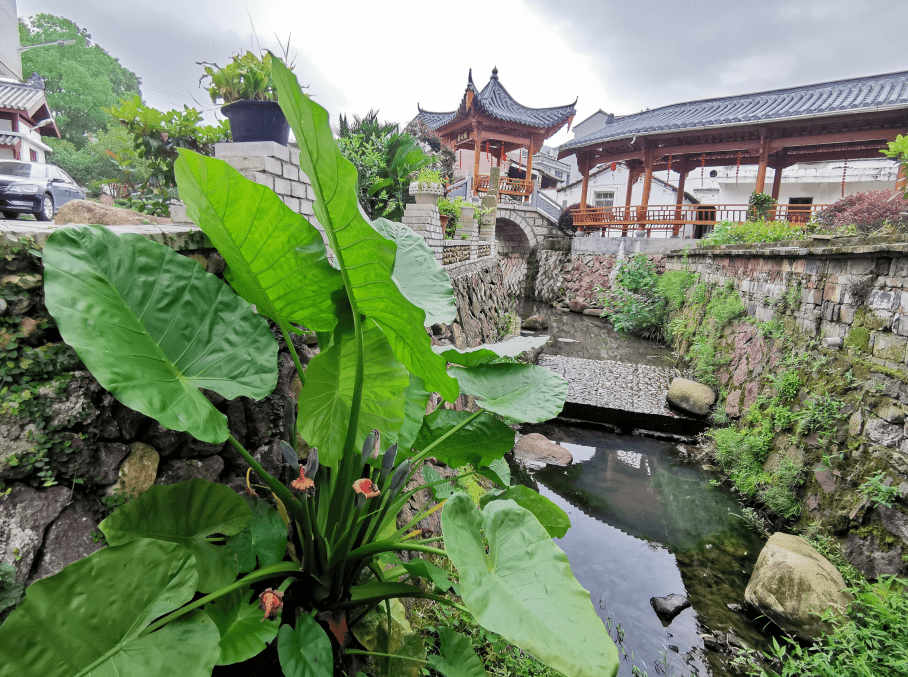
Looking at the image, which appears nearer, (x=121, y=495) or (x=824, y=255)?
(x=121, y=495)

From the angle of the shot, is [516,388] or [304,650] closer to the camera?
[304,650]

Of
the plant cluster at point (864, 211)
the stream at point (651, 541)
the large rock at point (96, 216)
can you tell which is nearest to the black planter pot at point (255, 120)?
the large rock at point (96, 216)

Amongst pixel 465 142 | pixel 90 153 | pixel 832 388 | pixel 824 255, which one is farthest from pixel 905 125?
pixel 90 153

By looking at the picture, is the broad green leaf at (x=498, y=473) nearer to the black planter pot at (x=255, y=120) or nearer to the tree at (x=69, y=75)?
the black planter pot at (x=255, y=120)

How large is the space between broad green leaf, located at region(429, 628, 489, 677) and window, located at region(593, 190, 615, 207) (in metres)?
19.3

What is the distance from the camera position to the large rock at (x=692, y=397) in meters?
5.30

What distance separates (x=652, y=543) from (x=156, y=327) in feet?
11.9

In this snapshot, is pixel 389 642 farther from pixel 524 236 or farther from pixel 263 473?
pixel 524 236

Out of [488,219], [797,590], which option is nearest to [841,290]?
[797,590]

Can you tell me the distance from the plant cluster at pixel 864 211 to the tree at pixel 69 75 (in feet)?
65.7

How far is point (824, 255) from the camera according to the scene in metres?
4.00

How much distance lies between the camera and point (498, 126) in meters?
13.5

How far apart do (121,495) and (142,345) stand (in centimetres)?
45

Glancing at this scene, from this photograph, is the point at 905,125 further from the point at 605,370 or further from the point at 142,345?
the point at 142,345
